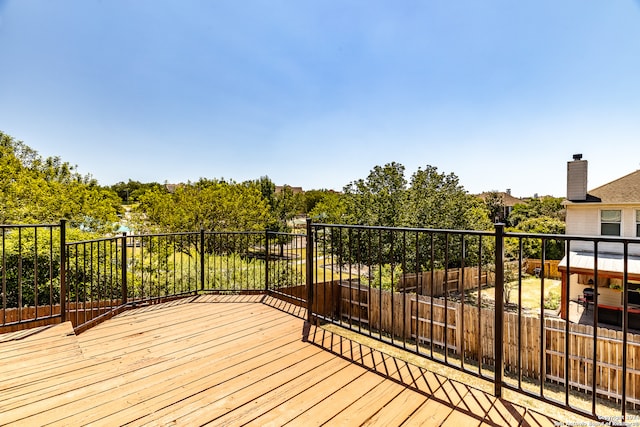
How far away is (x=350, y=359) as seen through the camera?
230 cm

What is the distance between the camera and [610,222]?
11.4 m

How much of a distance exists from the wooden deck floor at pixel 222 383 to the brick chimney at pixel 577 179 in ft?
46.3

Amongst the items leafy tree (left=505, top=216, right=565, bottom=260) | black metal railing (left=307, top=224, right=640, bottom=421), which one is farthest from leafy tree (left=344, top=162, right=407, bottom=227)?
leafy tree (left=505, top=216, right=565, bottom=260)

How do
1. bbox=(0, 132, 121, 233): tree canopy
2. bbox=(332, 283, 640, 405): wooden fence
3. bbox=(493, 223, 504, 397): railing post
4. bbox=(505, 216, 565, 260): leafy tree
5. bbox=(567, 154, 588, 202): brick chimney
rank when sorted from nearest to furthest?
bbox=(493, 223, 504, 397): railing post → bbox=(332, 283, 640, 405): wooden fence → bbox=(0, 132, 121, 233): tree canopy → bbox=(567, 154, 588, 202): brick chimney → bbox=(505, 216, 565, 260): leafy tree

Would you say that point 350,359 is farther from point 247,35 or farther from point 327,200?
point 327,200

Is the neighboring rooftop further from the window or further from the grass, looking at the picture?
the grass

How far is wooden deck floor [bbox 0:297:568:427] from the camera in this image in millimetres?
1610

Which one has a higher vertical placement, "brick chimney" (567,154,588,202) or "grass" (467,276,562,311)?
"brick chimney" (567,154,588,202)

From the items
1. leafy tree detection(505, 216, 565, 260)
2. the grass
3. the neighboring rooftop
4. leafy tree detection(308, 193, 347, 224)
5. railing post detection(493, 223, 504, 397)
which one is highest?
the neighboring rooftop

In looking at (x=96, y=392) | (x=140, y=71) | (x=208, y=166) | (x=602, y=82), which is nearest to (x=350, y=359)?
(x=96, y=392)

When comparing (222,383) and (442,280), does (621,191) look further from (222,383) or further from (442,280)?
(222,383)

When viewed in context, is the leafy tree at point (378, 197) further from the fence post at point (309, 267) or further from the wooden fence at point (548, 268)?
the fence post at point (309, 267)

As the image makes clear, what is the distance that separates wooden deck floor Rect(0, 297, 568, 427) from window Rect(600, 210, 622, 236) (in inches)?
557

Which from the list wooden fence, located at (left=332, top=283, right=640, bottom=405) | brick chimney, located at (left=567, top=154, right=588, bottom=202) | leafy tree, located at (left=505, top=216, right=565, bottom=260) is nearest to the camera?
wooden fence, located at (left=332, top=283, right=640, bottom=405)
